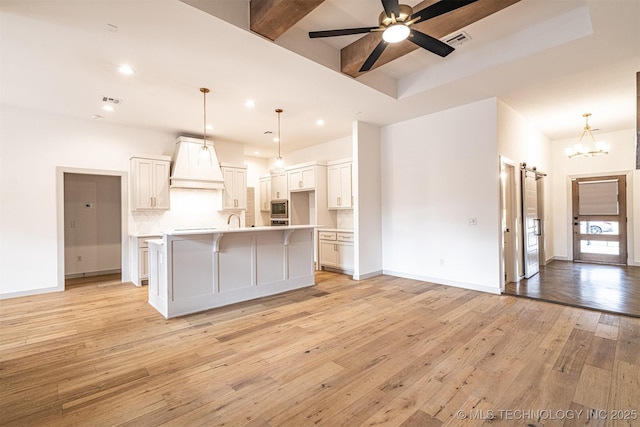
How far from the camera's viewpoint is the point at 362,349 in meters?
2.77

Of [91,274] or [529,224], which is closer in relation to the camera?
[529,224]

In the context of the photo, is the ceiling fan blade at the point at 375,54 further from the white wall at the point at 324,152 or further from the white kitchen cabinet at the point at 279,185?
the white kitchen cabinet at the point at 279,185

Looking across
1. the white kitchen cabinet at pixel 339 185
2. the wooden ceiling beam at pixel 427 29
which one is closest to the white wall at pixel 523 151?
the wooden ceiling beam at pixel 427 29

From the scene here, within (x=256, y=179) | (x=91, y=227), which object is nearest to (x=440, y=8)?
(x=256, y=179)

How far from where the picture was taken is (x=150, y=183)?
566 cm

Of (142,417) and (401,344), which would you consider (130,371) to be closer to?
(142,417)

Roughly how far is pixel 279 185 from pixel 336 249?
2547 millimetres

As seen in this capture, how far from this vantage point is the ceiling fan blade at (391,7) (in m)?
2.23

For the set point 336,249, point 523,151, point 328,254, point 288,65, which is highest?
point 288,65

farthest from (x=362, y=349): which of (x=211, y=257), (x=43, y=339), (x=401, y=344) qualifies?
(x=43, y=339)

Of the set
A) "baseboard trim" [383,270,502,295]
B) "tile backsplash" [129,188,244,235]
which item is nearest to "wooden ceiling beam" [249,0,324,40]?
"tile backsplash" [129,188,244,235]

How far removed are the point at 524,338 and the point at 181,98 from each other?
5.38 m

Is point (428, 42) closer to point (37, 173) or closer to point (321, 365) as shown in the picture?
point (321, 365)

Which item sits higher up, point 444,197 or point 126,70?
point 126,70
